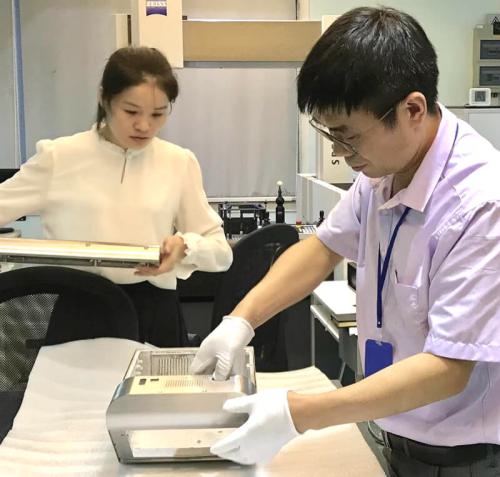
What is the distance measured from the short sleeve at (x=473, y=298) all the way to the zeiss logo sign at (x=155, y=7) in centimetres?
176

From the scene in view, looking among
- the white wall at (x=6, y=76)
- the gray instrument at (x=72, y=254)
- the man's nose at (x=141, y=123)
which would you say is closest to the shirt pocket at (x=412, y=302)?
the gray instrument at (x=72, y=254)

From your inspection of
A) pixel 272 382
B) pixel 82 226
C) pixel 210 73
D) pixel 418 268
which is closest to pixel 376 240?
pixel 418 268

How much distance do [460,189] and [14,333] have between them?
1033 mm

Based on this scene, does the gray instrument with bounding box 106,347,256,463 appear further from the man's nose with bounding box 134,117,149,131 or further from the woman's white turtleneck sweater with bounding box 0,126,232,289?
the man's nose with bounding box 134,117,149,131

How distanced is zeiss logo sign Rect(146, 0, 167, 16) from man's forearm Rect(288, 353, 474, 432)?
182cm

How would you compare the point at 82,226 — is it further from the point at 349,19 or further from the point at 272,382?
the point at 349,19

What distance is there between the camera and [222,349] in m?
1.11

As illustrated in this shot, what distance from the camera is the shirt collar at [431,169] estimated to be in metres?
0.92

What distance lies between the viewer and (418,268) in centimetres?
93

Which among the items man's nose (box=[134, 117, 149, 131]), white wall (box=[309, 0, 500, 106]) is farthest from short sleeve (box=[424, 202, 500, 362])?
white wall (box=[309, 0, 500, 106])

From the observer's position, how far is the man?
0.83 meters

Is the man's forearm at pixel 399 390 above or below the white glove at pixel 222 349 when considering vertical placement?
above

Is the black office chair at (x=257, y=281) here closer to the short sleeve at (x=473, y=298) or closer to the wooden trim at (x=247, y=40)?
the wooden trim at (x=247, y=40)

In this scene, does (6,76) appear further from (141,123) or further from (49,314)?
(49,314)
